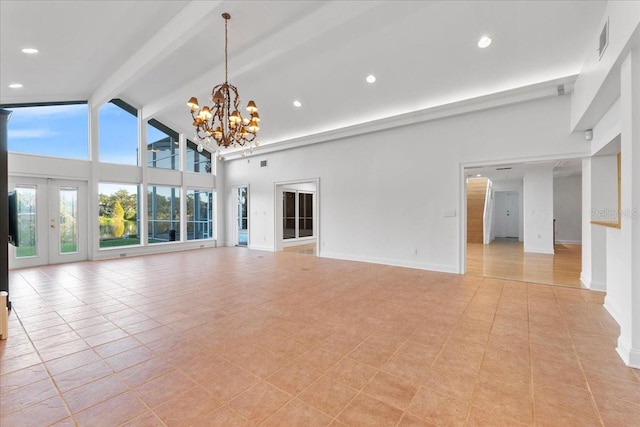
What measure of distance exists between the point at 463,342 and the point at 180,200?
9123 millimetres

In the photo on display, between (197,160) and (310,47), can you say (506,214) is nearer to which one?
(310,47)

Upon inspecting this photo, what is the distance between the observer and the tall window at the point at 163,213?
29.1 feet

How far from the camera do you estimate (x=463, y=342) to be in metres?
2.70

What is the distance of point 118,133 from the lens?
8.11 metres

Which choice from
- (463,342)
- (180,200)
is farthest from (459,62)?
(180,200)

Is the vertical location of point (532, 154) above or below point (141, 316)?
above

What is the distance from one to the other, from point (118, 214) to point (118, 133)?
7.53ft

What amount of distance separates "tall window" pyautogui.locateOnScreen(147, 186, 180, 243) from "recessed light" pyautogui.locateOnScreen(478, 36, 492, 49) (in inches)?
350

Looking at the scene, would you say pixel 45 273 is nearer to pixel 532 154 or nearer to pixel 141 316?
pixel 141 316

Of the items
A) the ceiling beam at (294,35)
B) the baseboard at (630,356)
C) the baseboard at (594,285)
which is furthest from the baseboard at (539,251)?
the ceiling beam at (294,35)

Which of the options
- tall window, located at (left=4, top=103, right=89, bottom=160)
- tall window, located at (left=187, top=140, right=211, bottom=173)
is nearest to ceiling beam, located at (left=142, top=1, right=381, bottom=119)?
tall window, located at (left=4, top=103, right=89, bottom=160)

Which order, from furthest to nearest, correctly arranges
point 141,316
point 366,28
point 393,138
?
point 393,138 < point 366,28 < point 141,316

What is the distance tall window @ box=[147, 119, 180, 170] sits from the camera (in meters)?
8.72

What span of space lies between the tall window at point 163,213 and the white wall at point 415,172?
4144mm
